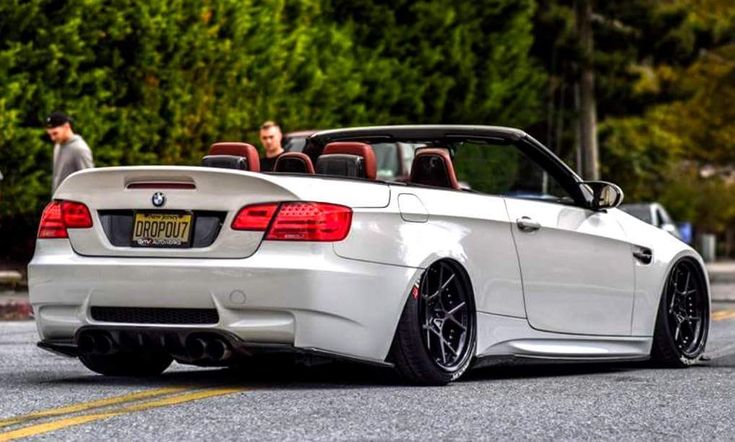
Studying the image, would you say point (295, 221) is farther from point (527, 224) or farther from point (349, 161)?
point (527, 224)

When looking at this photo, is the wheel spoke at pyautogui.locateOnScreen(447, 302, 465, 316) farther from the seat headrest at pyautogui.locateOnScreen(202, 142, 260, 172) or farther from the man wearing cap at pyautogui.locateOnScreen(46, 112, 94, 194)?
the man wearing cap at pyautogui.locateOnScreen(46, 112, 94, 194)

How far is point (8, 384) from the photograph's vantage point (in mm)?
9258

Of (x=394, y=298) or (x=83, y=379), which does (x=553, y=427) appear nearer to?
(x=394, y=298)

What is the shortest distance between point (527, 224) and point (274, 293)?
72.3 inches

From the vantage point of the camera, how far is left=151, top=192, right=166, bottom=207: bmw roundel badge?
29.1 feet

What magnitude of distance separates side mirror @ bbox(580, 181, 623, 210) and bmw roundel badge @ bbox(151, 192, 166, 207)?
2.67 metres

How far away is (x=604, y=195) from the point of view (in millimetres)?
10461

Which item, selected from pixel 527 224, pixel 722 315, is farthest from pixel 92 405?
pixel 722 315

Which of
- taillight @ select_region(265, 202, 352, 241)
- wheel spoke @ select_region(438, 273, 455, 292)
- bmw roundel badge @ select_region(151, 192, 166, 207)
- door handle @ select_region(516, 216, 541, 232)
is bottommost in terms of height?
wheel spoke @ select_region(438, 273, 455, 292)

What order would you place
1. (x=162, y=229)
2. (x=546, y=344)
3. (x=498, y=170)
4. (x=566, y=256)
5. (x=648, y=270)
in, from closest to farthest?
(x=162, y=229) < (x=546, y=344) < (x=566, y=256) < (x=648, y=270) < (x=498, y=170)

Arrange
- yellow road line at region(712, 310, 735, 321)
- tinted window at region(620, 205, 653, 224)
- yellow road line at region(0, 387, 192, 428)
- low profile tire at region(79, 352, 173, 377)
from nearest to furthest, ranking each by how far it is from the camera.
Answer: yellow road line at region(0, 387, 192, 428), low profile tire at region(79, 352, 173, 377), yellow road line at region(712, 310, 735, 321), tinted window at region(620, 205, 653, 224)

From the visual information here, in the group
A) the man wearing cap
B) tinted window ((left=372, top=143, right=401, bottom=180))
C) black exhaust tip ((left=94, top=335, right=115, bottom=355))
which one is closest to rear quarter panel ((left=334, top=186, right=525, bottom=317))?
black exhaust tip ((left=94, top=335, right=115, bottom=355))

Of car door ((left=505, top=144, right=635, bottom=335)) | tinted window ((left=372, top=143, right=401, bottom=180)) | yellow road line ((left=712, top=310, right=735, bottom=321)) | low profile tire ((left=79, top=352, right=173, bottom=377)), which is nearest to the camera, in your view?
low profile tire ((left=79, top=352, right=173, bottom=377))

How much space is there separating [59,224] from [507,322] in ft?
7.64
